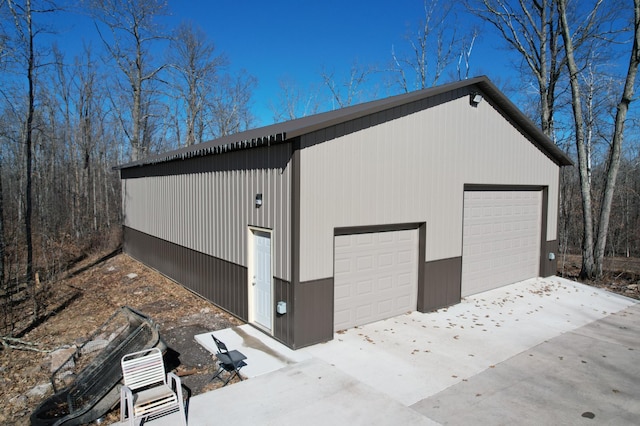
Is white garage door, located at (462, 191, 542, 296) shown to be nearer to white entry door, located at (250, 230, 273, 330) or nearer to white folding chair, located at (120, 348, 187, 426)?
white entry door, located at (250, 230, 273, 330)

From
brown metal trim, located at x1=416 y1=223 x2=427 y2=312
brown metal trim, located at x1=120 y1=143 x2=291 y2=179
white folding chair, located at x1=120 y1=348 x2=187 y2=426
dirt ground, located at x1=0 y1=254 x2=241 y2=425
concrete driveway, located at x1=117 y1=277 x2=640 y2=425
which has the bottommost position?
dirt ground, located at x1=0 y1=254 x2=241 y2=425

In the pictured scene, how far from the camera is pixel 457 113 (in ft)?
28.5

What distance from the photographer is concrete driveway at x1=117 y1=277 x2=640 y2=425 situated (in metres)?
4.39

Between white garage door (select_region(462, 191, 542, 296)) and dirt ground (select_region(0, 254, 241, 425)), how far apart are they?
5989 millimetres

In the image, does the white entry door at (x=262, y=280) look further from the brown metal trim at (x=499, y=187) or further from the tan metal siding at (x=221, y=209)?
the brown metal trim at (x=499, y=187)

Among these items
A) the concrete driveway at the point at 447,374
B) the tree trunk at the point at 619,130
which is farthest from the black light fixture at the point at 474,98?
the tree trunk at the point at 619,130

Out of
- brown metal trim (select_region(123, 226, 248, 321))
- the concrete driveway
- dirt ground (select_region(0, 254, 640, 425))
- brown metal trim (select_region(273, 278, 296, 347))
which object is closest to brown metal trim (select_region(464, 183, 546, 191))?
the concrete driveway

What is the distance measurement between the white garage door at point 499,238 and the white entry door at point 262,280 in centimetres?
505

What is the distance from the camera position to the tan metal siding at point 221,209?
652cm

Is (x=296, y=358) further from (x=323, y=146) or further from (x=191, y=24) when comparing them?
(x=191, y=24)

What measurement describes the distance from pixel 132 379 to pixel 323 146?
425cm

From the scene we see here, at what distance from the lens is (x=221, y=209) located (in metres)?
8.70

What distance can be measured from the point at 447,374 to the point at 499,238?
239 inches

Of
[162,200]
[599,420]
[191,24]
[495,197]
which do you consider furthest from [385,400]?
[191,24]
